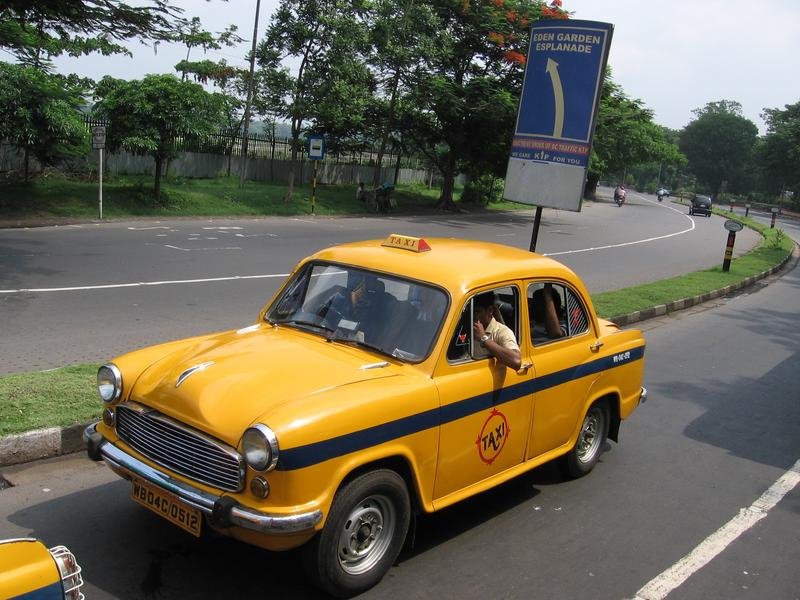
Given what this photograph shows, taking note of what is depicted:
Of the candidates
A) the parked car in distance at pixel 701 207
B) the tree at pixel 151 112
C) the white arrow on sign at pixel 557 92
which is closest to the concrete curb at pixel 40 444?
the white arrow on sign at pixel 557 92

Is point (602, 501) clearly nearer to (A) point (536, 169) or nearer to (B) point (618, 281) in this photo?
(A) point (536, 169)

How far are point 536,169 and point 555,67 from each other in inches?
49.1

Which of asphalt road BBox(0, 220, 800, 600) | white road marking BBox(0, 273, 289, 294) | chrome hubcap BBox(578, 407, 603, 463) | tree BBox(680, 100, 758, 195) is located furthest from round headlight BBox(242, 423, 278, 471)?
tree BBox(680, 100, 758, 195)

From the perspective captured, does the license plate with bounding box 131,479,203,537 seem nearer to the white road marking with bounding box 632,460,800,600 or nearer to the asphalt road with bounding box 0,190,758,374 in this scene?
the white road marking with bounding box 632,460,800,600

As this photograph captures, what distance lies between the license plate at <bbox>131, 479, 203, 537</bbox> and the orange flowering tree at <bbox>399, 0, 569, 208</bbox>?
27.2 m

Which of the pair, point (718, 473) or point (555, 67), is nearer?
point (718, 473)

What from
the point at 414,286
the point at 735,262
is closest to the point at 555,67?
the point at 414,286

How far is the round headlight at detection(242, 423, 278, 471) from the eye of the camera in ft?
11.3

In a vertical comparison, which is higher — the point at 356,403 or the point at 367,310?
the point at 367,310

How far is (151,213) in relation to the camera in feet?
68.7

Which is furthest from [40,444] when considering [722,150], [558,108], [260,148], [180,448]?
[722,150]

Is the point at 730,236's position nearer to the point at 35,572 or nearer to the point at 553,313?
the point at 553,313

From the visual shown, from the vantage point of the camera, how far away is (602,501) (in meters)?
5.53

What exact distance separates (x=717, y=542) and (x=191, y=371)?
3.56m
